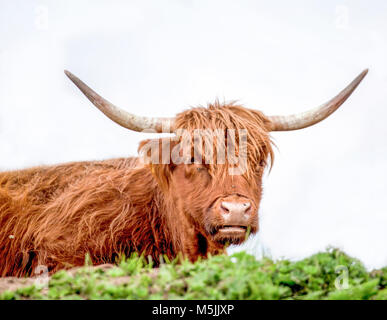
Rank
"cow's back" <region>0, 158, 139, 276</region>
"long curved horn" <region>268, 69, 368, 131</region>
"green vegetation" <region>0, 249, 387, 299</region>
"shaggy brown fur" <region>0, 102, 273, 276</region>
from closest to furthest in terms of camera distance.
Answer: "green vegetation" <region>0, 249, 387, 299</region>
"shaggy brown fur" <region>0, 102, 273, 276</region>
"long curved horn" <region>268, 69, 368, 131</region>
"cow's back" <region>0, 158, 139, 276</region>

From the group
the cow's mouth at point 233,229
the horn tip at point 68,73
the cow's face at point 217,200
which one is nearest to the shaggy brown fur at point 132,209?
the cow's face at point 217,200

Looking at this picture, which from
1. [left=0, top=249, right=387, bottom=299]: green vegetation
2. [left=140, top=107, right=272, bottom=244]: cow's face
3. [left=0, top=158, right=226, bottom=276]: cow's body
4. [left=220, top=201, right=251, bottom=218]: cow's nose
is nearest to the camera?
[left=0, top=249, right=387, bottom=299]: green vegetation

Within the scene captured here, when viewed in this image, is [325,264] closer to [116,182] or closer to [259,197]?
[259,197]

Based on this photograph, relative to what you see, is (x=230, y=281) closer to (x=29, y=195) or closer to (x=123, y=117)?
(x=123, y=117)

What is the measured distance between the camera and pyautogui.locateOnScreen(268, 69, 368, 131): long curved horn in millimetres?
6438

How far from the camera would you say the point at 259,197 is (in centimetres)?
589

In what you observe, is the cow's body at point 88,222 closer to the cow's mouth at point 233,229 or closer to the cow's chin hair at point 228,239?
the cow's chin hair at point 228,239

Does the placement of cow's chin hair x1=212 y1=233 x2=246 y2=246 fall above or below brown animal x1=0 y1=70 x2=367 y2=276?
below

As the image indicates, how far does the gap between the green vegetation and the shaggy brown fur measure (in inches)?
50.0

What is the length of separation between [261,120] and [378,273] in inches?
99.3

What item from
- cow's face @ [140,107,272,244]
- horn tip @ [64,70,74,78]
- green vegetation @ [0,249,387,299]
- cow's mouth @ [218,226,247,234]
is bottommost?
green vegetation @ [0,249,387,299]

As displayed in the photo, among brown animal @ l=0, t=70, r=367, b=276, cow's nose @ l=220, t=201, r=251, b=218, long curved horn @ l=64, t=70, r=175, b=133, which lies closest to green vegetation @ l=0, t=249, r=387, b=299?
cow's nose @ l=220, t=201, r=251, b=218

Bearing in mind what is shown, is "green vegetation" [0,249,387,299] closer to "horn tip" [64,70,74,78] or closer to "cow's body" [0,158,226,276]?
"cow's body" [0,158,226,276]
